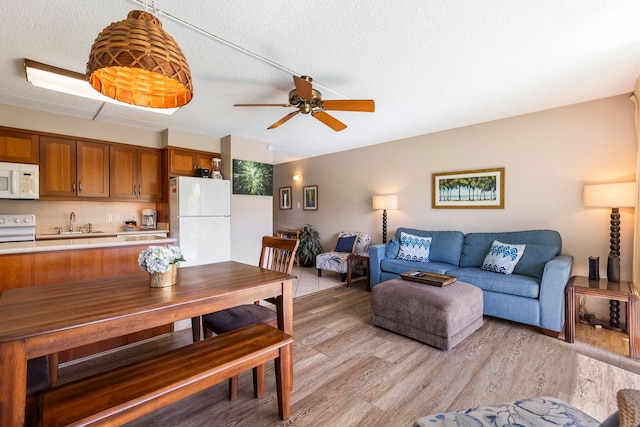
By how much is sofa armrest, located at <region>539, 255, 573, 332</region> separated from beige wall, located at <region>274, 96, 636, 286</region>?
86 centimetres

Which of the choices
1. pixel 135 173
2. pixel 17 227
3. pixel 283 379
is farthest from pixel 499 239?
pixel 17 227

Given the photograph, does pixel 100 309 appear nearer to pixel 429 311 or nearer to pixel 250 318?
pixel 250 318

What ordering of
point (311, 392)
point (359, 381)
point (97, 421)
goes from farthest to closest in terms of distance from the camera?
point (359, 381) → point (311, 392) → point (97, 421)

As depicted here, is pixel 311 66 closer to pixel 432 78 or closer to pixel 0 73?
pixel 432 78

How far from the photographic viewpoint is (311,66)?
7.76 ft

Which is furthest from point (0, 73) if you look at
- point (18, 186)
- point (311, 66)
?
point (311, 66)

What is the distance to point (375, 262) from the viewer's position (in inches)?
160

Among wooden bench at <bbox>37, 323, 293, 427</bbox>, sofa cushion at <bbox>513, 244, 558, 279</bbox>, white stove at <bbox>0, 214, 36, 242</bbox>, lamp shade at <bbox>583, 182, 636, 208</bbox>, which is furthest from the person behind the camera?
white stove at <bbox>0, 214, 36, 242</bbox>

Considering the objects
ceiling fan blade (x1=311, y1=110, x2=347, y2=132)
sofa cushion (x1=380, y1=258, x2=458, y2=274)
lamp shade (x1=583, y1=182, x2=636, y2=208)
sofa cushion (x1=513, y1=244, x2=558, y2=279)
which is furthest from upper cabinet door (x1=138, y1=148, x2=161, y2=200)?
lamp shade (x1=583, y1=182, x2=636, y2=208)

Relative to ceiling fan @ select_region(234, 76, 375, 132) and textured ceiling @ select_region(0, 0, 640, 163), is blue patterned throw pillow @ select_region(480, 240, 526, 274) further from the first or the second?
ceiling fan @ select_region(234, 76, 375, 132)

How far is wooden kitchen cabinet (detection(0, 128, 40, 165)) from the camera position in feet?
10.7

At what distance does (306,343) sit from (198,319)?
3.23 feet

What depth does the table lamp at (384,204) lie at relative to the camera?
180 inches

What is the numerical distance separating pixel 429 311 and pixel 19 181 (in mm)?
4765
